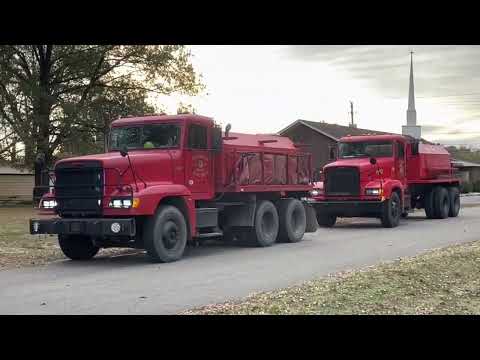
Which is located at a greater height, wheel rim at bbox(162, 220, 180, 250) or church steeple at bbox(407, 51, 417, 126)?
church steeple at bbox(407, 51, 417, 126)

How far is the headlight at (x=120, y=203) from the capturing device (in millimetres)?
12281

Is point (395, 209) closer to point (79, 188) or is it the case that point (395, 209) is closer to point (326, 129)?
point (79, 188)

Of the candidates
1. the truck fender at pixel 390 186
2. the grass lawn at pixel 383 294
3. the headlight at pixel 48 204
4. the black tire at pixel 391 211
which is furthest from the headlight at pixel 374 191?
the headlight at pixel 48 204

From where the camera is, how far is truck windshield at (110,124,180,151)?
14078mm

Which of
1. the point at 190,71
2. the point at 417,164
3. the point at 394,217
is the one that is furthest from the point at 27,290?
the point at 190,71

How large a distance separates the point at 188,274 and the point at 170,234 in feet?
6.17

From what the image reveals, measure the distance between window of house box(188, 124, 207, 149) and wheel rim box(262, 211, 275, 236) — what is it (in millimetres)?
2720

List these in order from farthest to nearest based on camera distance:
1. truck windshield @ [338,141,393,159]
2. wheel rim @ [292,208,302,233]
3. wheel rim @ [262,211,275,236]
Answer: truck windshield @ [338,141,393,159]
wheel rim @ [292,208,302,233]
wheel rim @ [262,211,275,236]

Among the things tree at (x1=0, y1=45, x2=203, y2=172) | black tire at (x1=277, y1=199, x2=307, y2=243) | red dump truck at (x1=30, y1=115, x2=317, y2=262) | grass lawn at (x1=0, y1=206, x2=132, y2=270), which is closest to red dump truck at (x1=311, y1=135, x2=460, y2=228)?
black tire at (x1=277, y1=199, x2=307, y2=243)

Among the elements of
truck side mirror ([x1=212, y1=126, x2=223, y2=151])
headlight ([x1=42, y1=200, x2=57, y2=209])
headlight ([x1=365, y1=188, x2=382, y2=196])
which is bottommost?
headlight ([x1=42, y1=200, x2=57, y2=209])

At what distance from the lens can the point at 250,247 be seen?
16.0 m

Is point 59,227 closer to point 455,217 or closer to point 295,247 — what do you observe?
point 295,247

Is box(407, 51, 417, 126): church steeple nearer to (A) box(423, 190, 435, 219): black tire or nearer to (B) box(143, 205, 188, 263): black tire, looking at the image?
(A) box(423, 190, 435, 219): black tire

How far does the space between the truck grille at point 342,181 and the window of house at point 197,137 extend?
7630 mm
